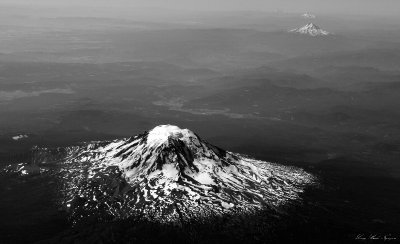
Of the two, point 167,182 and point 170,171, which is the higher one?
point 170,171

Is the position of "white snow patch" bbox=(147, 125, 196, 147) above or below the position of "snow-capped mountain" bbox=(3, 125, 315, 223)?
above
